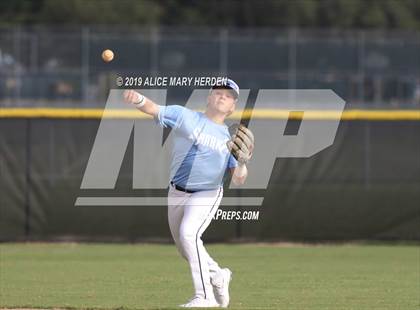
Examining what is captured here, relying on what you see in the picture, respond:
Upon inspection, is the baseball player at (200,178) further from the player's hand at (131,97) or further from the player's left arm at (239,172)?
the player's hand at (131,97)

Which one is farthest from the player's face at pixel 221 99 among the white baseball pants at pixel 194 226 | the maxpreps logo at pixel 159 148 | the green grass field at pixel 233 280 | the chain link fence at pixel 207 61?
the chain link fence at pixel 207 61

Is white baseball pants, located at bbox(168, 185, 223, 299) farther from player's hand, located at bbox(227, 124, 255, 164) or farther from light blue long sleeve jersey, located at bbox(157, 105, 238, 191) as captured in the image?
player's hand, located at bbox(227, 124, 255, 164)

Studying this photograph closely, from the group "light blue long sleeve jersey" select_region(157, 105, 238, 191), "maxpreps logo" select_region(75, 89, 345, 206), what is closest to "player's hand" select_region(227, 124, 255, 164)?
"light blue long sleeve jersey" select_region(157, 105, 238, 191)

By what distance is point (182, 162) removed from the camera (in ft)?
27.3

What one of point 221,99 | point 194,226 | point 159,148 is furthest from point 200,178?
point 159,148

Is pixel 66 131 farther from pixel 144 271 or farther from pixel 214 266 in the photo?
pixel 214 266

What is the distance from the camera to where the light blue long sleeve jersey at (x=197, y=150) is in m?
8.16

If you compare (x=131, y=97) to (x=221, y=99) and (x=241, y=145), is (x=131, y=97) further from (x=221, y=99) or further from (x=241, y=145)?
(x=241, y=145)

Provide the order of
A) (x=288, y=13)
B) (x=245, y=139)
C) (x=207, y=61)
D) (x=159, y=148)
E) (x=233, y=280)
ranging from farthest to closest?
(x=288, y=13) < (x=207, y=61) < (x=159, y=148) < (x=233, y=280) < (x=245, y=139)

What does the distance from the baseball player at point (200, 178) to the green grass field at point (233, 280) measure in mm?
676

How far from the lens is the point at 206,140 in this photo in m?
8.21

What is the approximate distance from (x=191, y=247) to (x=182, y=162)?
0.67 meters

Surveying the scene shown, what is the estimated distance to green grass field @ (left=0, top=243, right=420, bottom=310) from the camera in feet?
31.0

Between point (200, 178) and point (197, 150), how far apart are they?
0.74 ft
